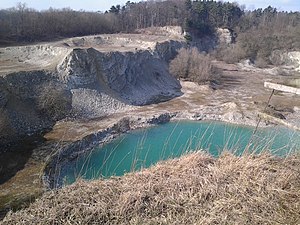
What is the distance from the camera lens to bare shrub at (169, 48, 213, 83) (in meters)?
35.6

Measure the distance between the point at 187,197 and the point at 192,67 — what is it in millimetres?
33785

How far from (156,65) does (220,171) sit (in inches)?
1316

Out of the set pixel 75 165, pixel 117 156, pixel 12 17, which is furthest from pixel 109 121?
pixel 12 17

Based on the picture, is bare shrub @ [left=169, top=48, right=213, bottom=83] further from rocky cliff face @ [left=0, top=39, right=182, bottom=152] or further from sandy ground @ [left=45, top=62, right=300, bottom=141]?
rocky cliff face @ [left=0, top=39, right=182, bottom=152]

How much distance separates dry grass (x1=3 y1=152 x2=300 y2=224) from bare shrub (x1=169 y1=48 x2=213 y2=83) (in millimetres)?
31527

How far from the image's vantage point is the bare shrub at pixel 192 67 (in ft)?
117

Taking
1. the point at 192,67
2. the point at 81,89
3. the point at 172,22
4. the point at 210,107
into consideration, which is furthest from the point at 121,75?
the point at 172,22

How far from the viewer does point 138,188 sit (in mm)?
4070

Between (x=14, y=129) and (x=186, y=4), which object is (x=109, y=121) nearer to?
(x=14, y=129)

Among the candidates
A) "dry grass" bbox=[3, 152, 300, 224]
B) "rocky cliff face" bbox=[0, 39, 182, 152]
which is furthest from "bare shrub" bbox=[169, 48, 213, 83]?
"dry grass" bbox=[3, 152, 300, 224]

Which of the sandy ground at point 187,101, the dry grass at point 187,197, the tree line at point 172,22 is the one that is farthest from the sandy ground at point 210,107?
the tree line at point 172,22

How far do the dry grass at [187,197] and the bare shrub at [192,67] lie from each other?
31527 millimetres

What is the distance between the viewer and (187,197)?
394cm

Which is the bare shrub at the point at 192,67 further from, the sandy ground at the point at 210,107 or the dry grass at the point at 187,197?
the dry grass at the point at 187,197
